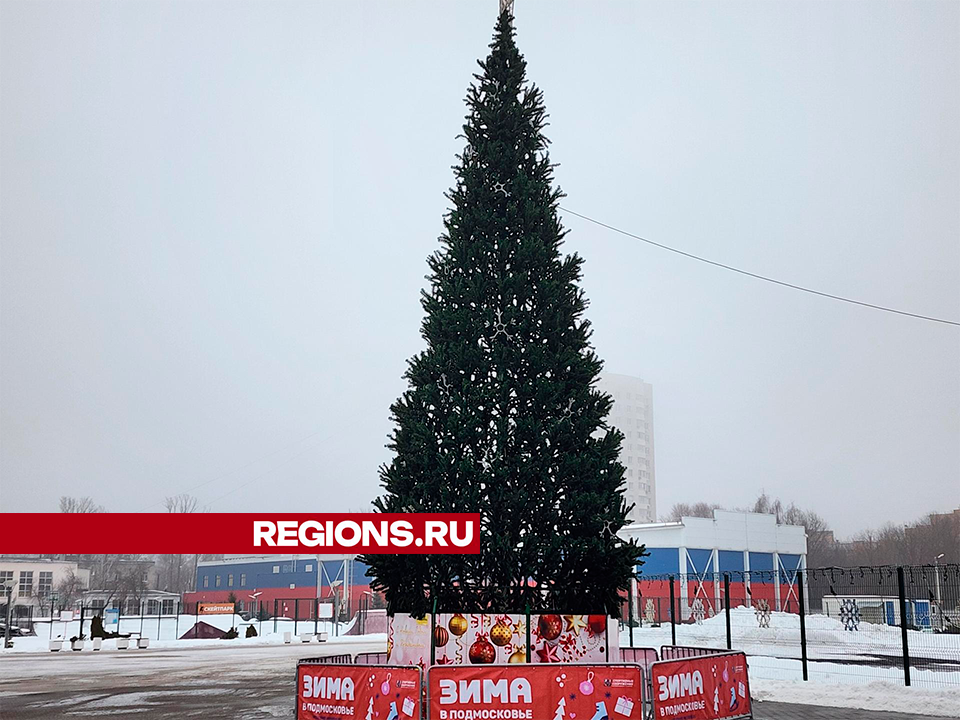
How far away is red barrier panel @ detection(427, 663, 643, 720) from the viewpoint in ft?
41.3

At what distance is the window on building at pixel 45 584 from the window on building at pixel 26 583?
124 centimetres

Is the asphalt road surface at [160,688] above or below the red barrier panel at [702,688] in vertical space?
below

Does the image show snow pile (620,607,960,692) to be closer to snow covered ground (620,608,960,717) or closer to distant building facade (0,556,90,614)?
snow covered ground (620,608,960,717)

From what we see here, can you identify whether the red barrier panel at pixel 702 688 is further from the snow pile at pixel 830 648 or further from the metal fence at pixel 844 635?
the snow pile at pixel 830 648

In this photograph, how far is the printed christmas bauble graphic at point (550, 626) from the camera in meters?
14.6

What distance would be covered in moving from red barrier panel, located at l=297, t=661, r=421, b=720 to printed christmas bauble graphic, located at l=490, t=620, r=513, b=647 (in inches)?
71.1

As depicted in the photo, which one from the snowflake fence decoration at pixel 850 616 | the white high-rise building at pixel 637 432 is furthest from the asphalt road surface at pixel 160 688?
the white high-rise building at pixel 637 432

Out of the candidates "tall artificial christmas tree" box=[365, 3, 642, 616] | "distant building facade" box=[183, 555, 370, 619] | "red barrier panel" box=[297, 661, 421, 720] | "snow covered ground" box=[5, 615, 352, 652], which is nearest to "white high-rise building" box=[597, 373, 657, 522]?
"distant building facade" box=[183, 555, 370, 619]

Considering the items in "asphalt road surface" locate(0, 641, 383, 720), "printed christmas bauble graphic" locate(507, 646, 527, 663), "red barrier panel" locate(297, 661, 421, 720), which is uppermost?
"printed christmas bauble graphic" locate(507, 646, 527, 663)

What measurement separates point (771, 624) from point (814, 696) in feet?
95.9

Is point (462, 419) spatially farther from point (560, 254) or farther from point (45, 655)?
point (45, 655)

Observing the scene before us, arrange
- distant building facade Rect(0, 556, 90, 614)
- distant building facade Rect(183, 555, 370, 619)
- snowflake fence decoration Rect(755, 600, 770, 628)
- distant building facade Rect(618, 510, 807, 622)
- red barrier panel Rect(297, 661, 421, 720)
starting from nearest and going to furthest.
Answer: red barrier panel Rect(297, 661, 421, 720) < snowflake fence decoration Rect(755, 600, 770, 628) < distant building facade Rect(618, 510, 807, 622) < distant building facade Rect(183, 555, 370, 619) < distant building facade Rect(0, 556, 90, 614)

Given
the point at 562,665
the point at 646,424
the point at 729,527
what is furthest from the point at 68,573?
the point at 562,665

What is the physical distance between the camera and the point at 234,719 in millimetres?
18234
